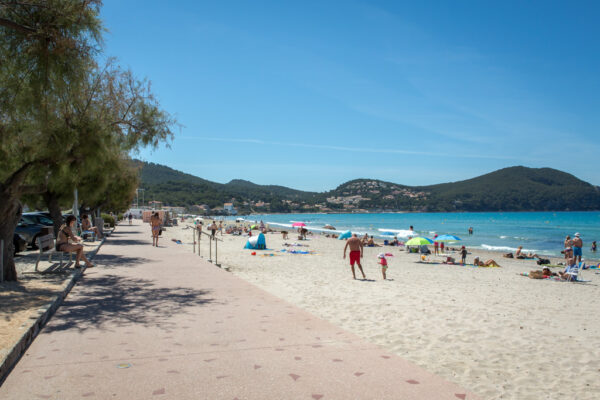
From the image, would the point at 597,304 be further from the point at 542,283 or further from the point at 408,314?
the point at 408,314

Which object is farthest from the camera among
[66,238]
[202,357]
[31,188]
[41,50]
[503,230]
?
[503,230]

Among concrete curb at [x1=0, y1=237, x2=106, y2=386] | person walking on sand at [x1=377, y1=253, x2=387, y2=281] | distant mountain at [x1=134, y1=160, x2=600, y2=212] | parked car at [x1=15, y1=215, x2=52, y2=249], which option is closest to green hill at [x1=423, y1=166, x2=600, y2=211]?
distant mountain at [x1=134, y1=160, x2=600, y2=212]

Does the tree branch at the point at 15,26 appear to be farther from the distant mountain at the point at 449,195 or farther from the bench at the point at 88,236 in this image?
the distant mountain at the point at 449,195

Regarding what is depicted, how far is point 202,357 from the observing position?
15.1 feet

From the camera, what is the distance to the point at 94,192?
17062mm

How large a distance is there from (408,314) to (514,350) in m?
2.16

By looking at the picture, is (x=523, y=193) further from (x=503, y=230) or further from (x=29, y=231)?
(x=29, y=231)

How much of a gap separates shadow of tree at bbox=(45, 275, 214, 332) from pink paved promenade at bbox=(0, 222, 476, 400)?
0.02 meters

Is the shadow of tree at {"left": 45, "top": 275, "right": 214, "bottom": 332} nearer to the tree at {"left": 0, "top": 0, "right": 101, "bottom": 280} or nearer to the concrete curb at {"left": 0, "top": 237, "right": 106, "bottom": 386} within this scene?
the concrete curb at {"left": 0, "top": 237, "right": 106, "bottom": 386}

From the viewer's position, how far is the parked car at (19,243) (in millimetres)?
15039

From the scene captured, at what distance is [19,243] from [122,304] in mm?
10407

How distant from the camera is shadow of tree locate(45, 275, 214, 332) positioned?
6067 mm

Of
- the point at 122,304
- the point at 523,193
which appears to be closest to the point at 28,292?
the point at 122,304

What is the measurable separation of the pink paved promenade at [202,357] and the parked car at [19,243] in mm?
9047
